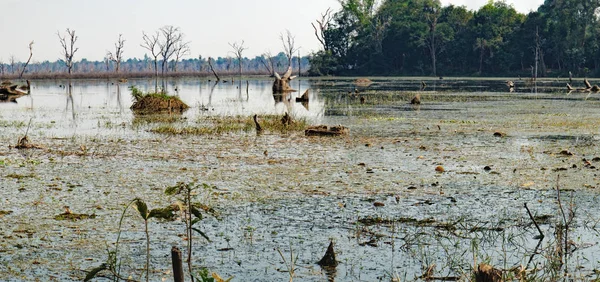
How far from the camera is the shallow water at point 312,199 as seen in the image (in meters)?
5.44

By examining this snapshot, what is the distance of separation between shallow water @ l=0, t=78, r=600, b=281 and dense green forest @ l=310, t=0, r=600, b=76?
52066mm

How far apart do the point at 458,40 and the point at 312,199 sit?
74473mm

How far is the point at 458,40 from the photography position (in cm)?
7869

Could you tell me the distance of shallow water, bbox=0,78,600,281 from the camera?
17.8 feet

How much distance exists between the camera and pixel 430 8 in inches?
3371

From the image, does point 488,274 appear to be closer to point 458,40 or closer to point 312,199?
point 312,199

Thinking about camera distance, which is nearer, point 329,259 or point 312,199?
point 329,259

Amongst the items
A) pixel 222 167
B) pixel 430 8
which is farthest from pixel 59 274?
pixel 430 8

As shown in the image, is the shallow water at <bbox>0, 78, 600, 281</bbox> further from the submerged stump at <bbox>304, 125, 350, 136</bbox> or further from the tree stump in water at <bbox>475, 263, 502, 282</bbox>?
the tree stump in water at <bbox>475, 263, 502, 282</bbox>

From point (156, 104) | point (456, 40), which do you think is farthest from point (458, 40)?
point (156, 104)

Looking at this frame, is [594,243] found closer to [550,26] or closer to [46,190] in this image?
[46,190]

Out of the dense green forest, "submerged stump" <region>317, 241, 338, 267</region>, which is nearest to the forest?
the dense green forest

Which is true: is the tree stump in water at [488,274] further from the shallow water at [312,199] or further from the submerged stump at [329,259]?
the submerged stump at [329,259]

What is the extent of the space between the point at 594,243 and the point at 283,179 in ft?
14.1
